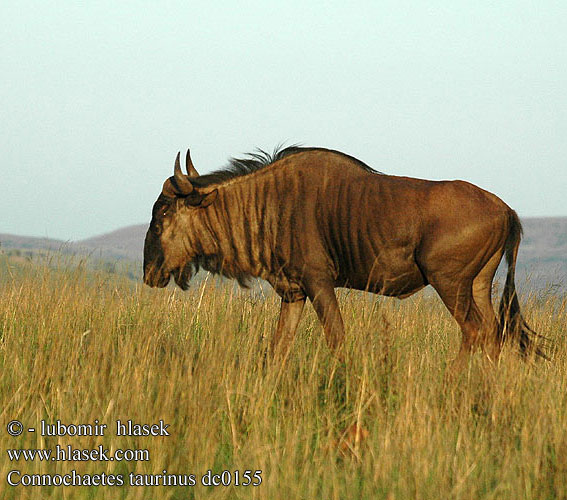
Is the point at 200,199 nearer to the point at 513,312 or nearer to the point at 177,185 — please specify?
the point at 177,185

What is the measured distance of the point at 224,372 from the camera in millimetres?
5176

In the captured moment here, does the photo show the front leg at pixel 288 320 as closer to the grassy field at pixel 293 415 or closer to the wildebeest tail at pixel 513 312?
the grassy field at pixel 293 415

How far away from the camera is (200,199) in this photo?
7035 mm

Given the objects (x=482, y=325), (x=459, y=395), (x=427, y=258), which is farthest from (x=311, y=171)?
(x=459, y=395)

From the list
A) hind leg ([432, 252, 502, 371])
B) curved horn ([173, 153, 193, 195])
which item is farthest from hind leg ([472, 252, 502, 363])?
curved horn ([173, 153, 193, 195])

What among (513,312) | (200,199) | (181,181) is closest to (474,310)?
(513,312)

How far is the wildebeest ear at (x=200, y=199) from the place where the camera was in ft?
23.1

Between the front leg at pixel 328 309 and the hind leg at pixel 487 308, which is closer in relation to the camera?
the front leg at pixel 328 309

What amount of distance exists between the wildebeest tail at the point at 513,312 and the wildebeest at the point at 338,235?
0.01 metres

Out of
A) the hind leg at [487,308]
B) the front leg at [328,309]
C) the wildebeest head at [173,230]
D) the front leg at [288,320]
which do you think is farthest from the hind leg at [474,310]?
the wildebeest head at [173,230]

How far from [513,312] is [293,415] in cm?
287

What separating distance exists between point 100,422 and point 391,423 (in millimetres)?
1775

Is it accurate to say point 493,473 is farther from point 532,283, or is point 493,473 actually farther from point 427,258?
point 532,283

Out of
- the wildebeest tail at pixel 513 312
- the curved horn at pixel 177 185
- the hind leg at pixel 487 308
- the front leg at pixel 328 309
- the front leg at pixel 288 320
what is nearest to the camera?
the front leg at pixel 328 309
